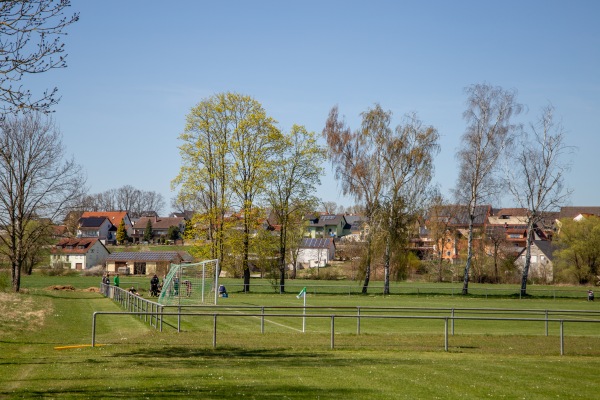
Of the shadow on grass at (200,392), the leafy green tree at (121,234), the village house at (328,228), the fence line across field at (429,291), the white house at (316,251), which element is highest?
the village house at (328,228)

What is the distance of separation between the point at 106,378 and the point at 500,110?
5173cm

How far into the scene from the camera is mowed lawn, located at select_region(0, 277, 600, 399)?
13079 mm

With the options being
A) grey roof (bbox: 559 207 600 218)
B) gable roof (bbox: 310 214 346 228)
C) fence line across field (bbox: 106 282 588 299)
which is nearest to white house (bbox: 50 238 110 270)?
fence line across field (bbox: 106 282 588 299)

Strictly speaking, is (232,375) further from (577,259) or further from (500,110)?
(577,259)

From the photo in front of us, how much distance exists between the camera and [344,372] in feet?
51.6

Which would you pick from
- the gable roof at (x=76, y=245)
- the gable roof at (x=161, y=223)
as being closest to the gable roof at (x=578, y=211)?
the gable roof at (x=76, y=245)

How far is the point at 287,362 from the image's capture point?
57.0 ft

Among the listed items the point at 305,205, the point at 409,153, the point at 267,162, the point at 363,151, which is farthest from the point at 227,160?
the point at 409,153

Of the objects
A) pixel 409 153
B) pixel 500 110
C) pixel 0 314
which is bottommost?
pixel 0 314

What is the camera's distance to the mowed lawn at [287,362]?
1308cm

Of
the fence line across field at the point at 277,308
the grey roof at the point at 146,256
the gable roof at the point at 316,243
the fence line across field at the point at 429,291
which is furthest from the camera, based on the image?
the gable roof at the point at 316,243

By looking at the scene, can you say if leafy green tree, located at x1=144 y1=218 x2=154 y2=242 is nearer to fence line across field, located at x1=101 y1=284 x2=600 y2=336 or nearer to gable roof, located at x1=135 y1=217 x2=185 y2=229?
gable roof, located at x1=135 y1=217 x2=185 y2=229

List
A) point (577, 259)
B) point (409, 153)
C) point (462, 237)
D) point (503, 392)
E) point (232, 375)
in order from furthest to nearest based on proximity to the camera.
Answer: point (462, 237) → point (577, 259) → point (409, 153) → point (232, 375) → point (503, 392)

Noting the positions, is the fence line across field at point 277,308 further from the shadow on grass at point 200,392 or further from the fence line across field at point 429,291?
the fence line across field at point 429,291
